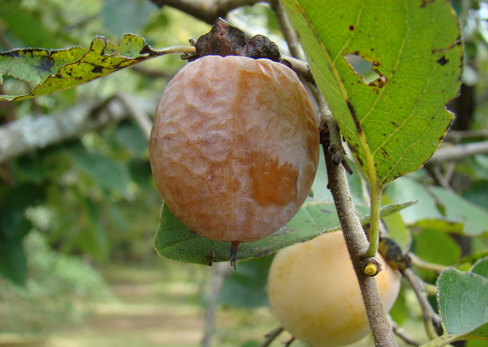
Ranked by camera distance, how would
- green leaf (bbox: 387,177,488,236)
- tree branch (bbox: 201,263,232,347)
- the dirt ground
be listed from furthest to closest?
the dirt ground < tree branch (bbox: 201,263,232,347) < green leaf (bbox: 387,177,488,236)

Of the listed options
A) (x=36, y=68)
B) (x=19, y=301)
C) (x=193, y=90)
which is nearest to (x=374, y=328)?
(x=193, y=90)

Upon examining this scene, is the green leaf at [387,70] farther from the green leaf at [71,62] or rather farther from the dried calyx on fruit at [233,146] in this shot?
the green leaf at [71,62]

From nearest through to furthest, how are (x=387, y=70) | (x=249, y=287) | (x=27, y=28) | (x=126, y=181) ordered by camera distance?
1. (x=387, y=70)
2. (x=249, y=287)
3. (x=27, y=28)
4. (x=126, y=181)

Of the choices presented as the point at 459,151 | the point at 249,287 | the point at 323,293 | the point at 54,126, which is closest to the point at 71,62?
the point at 323,293

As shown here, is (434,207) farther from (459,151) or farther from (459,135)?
(459,151)

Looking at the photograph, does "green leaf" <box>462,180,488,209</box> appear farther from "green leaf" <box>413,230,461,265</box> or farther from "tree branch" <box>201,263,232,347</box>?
"tree branch" <box>201,263,232,347</box>

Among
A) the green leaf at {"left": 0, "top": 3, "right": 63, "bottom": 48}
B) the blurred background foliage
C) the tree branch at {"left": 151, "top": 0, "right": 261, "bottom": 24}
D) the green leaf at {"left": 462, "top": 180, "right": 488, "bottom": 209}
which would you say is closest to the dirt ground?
the blurred background foliage

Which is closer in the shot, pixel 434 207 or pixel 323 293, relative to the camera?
pixel 323 293
